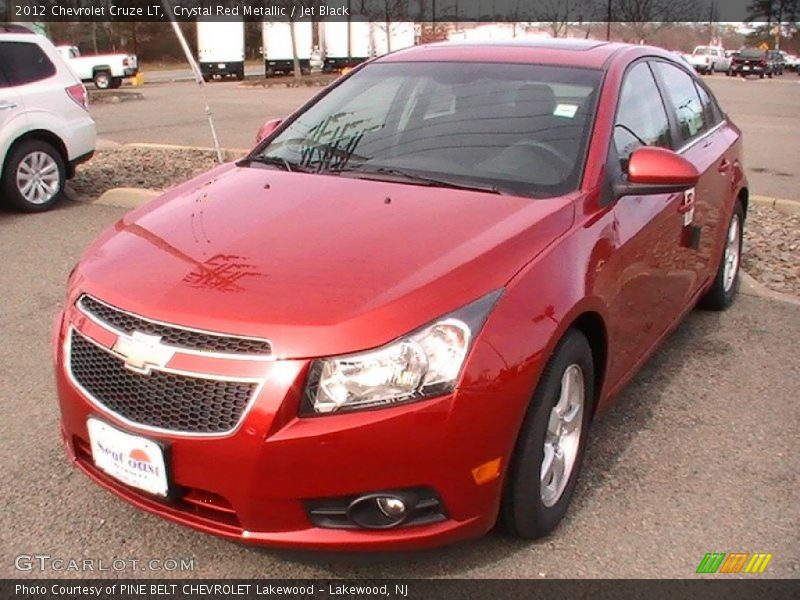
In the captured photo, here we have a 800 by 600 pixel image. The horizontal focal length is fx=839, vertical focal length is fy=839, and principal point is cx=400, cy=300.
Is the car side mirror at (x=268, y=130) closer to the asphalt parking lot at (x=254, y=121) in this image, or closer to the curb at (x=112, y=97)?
the asphalt parking lot at (x=254, y=121)

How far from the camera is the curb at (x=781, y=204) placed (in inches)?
316

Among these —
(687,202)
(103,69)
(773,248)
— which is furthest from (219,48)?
(687,202)

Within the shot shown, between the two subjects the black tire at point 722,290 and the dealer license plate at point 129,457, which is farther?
the black tire at point 722,290

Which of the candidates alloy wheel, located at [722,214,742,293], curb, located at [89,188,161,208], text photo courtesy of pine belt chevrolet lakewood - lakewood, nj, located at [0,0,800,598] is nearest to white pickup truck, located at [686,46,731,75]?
curb, located at [89,188,161,208]

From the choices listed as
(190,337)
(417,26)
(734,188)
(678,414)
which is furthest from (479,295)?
(417,26)

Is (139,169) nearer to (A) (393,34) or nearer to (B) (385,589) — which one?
(B) (385,589)

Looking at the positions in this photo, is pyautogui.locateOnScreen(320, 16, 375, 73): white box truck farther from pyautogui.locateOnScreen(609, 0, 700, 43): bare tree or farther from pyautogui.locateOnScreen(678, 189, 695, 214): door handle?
pyautogui.locateOnScreen(678, 189, 695, 214): door handle

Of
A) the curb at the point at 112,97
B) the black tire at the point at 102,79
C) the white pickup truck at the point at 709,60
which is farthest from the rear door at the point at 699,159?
the white pickup truck at the point at 709,60

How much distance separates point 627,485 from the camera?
10.5 ft

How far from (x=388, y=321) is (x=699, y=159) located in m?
2.67

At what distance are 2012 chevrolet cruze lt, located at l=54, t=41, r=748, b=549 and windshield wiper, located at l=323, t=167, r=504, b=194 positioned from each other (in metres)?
0.01

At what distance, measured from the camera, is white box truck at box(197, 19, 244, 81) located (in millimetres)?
37500

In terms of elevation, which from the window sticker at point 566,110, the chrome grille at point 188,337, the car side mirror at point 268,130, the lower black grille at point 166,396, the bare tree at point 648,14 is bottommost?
the lower black grille at point 166,396

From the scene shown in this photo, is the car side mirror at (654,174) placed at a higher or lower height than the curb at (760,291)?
higher
